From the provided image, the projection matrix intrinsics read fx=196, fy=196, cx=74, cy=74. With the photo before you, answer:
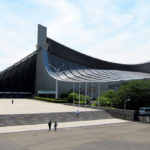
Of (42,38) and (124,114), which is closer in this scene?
(124,114)

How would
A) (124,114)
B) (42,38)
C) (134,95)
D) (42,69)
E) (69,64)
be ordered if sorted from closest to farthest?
1. (124,114)
2. (134,95)
3. (42,69)
4. (42,38)
5. (69,64)

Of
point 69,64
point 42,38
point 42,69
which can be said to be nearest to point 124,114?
point 42,69

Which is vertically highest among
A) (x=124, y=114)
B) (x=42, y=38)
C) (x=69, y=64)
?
(x=42, y=38)

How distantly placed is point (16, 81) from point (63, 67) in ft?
44.7

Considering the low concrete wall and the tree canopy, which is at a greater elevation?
the tree canopy

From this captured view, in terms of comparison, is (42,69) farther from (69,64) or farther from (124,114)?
(124,114)

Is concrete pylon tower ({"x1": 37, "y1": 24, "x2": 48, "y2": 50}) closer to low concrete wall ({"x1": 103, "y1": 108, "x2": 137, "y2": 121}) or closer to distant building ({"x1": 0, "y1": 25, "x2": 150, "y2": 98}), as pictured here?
distant building ({"x1": 0, "y1": 25, "x2": 150, "y2": 98})

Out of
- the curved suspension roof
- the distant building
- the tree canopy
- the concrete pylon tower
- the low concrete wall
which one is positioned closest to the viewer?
the low concrete wall

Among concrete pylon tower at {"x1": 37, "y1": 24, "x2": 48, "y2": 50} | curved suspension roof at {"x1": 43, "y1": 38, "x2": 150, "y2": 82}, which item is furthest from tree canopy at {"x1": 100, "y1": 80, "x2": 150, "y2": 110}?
concrete pylon tower at {"x1": 37, "y1": 24, "x2": 48, "y2": 50}

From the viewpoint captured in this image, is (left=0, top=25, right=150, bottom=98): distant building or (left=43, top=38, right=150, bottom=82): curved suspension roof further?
(left=0, top=25, right=150, bottom=98): distant building

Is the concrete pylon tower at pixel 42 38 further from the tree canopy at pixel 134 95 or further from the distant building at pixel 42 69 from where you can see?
the tree canopy at pixel 134 95

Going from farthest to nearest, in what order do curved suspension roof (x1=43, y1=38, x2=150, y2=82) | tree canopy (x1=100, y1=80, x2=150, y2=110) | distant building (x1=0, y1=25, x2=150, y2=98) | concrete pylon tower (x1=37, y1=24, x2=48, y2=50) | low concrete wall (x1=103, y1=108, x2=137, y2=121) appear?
concrete pylon tower (x1=37, y1=24, x2=48, y2=50), distant building (x1=0, y1=25, x2=150, y2=98), curved suspension roof (x1=43, y1=38, x2=150, y2=82), tree canopy (x1=100, y1=80, x2=150, y2=110), low concrete wall (x1=103, y1=108, x2=137, y2=121)

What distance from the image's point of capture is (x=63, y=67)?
179 ft

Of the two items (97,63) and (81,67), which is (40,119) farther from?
(97,63)
